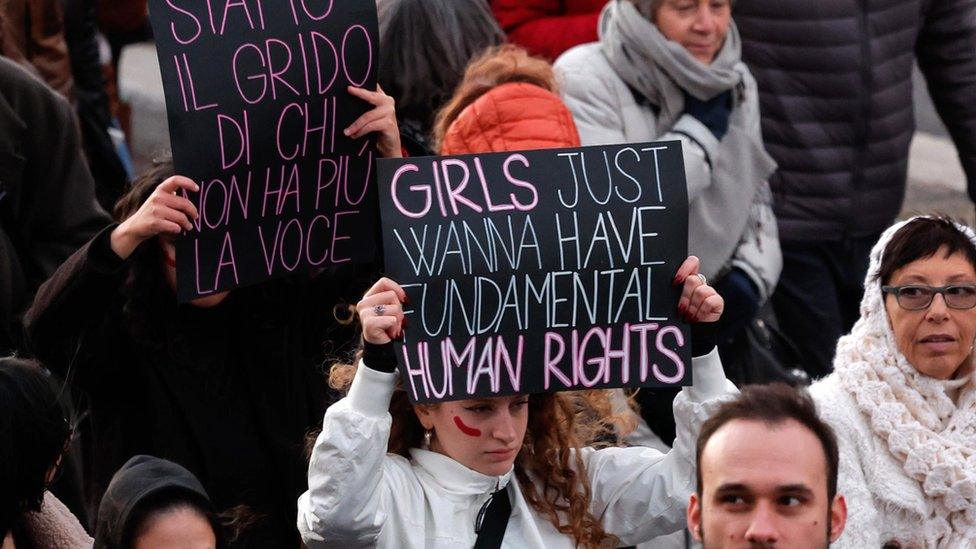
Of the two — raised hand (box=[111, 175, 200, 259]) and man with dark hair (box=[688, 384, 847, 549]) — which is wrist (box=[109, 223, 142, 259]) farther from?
man with dark hair (box=[688, 384, 847, 549])

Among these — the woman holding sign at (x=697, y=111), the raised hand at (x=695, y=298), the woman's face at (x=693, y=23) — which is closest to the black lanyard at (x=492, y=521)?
the raised hand at (x=695, y=298)

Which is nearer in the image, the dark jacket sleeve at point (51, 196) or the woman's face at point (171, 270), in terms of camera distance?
the woman's face at point (171, 270)

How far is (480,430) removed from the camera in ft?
15.1

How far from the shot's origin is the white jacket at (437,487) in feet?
14.3

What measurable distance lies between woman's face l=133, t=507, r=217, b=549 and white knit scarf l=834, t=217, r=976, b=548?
1.71 m

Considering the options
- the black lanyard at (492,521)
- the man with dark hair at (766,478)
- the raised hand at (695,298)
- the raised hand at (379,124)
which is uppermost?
the raised hand at (379,124)

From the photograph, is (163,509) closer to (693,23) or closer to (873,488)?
(873,488)

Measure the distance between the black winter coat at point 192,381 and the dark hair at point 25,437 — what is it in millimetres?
605

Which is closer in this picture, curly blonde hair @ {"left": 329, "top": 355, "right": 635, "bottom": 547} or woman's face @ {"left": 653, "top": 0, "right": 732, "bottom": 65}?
curly blonde hair @ {"left": 329, "top": 355, "right": 635, "bottom": 547}

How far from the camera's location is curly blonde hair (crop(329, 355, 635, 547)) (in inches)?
183

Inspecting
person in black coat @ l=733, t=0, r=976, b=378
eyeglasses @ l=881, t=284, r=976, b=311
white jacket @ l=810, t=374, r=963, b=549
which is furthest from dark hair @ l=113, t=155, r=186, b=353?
person in black coat @ l=733, t=0, r=976, b=378

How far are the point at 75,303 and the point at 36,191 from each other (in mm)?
941

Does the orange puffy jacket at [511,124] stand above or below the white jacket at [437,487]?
above

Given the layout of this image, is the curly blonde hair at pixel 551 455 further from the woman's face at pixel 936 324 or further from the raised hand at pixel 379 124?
the woman's face at pixel 936 324
